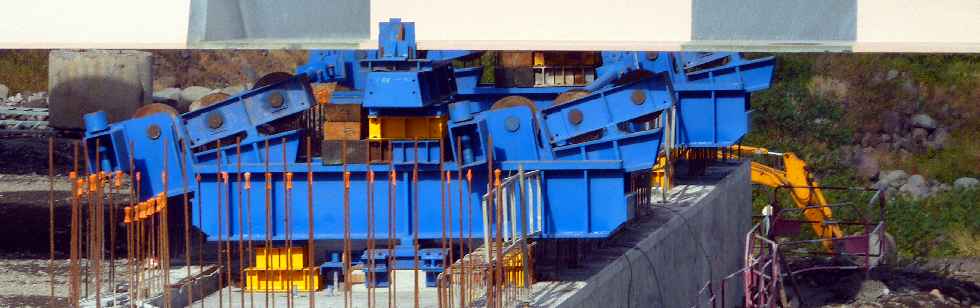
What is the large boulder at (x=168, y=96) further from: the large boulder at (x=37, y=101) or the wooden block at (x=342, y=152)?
the wooden block at (x=342, y=152)

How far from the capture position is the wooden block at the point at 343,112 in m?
12.2

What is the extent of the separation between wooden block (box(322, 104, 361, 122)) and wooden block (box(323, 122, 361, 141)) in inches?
1.2

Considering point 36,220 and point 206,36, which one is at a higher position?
point 206,36

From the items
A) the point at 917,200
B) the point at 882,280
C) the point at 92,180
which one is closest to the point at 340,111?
the point at 92,180

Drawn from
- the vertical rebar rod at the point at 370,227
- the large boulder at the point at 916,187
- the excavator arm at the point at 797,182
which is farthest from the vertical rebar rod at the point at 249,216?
the large boulder at the point at 916,187

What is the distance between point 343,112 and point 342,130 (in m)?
0.14

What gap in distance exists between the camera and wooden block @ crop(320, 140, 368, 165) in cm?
1202

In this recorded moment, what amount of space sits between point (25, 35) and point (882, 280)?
1403 centimetres

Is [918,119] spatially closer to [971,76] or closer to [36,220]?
[971,76]

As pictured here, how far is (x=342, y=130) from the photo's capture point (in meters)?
12.3

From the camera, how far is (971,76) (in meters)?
38.8

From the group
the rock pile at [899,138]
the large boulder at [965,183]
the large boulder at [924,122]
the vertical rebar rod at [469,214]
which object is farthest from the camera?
the large boulder at [924,122]

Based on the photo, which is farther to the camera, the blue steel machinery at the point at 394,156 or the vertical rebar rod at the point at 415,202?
the blue steel machinery at the point at 394,156

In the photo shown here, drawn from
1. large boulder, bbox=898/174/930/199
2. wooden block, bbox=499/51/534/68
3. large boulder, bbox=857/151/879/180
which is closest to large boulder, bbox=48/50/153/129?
wooden block, bbox=499/51/534/68
